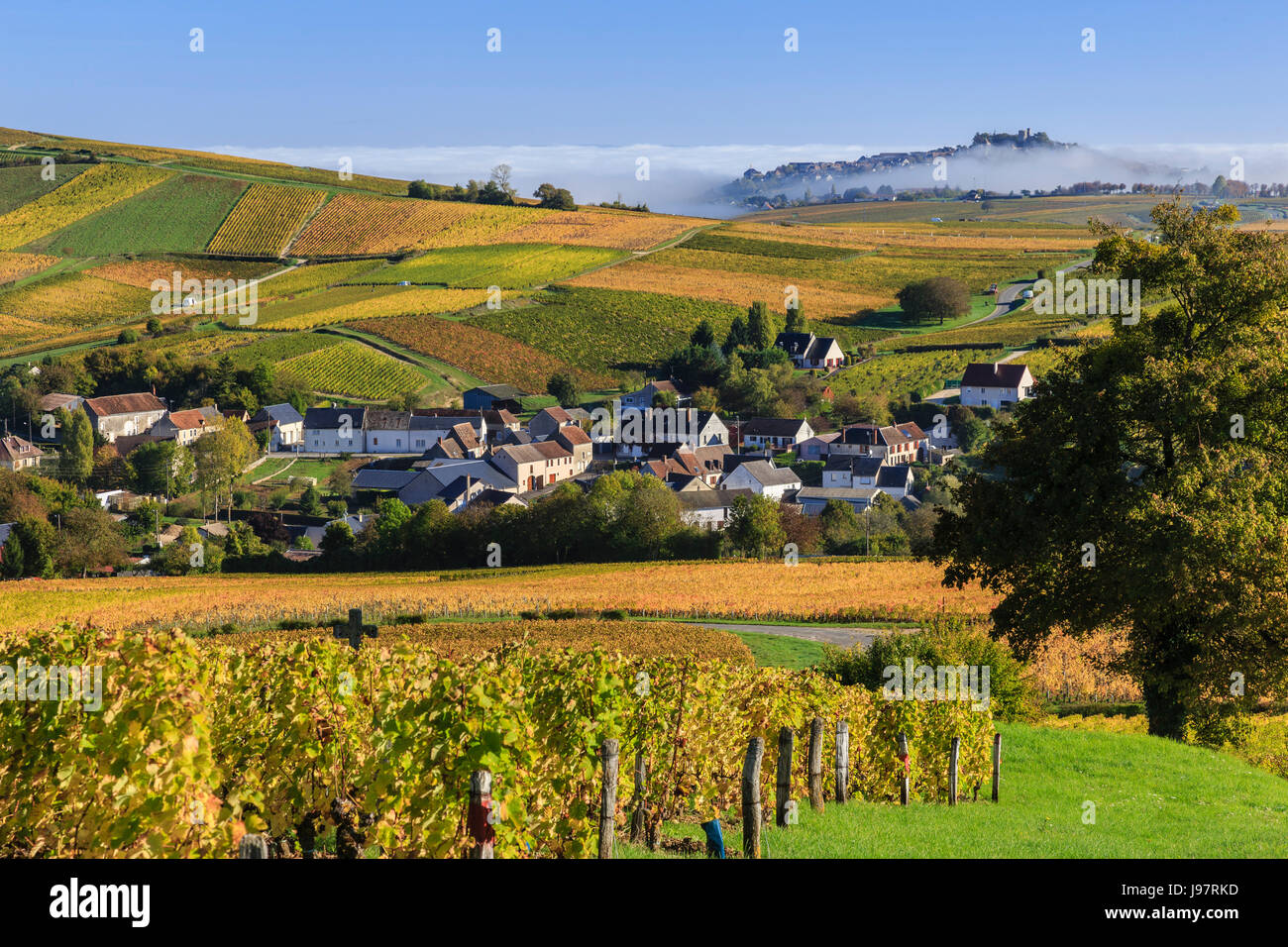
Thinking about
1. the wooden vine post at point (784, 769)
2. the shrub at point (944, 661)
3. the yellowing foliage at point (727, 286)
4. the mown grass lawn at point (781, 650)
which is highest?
the yellowing foliage at point (727, 286)

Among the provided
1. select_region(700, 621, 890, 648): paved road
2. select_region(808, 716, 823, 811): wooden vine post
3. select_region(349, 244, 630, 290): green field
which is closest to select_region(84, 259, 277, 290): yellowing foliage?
select_region(349, 244, 630, 290): green field

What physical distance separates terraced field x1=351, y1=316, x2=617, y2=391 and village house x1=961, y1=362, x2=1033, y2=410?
120ft

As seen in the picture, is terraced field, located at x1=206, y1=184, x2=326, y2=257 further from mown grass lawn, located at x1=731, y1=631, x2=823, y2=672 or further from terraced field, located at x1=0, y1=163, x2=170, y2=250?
mown grass lawn, located at x1=731, y1=631, x2=823, y2=672

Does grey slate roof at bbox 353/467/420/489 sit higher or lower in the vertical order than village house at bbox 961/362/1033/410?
lower

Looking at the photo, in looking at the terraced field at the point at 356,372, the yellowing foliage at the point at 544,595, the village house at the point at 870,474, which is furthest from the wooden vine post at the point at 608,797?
the terraced field at the point at 356,372

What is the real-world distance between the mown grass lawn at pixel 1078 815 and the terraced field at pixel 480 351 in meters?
107

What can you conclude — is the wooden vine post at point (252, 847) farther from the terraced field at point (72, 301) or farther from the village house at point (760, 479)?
the terraced field at point (72, 301)

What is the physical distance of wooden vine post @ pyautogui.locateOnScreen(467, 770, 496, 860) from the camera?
27.9 ft

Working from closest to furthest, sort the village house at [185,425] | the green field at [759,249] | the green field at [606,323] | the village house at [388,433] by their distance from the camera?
the village house at [185,425], the village house at [388,433], the green field at [606,323], the green field at [759,249]

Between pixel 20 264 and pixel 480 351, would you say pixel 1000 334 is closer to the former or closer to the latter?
pixel 480 351

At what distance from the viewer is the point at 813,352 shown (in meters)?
137

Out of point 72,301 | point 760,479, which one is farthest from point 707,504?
point 72,301

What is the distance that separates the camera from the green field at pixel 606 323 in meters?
137
